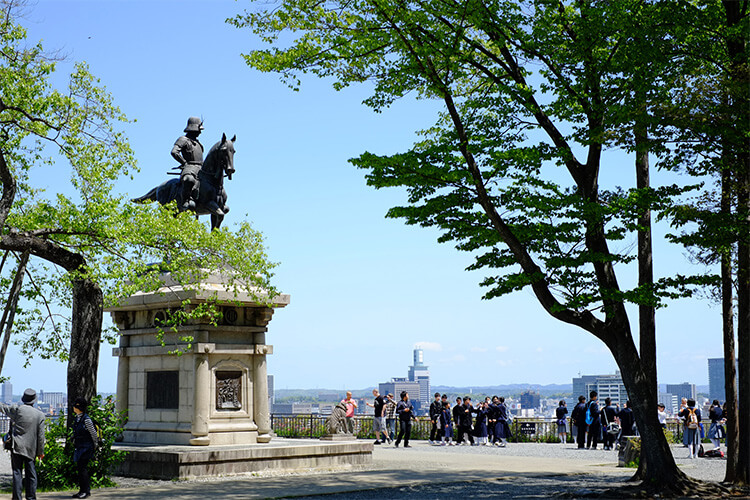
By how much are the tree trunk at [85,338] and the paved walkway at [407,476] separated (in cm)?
219

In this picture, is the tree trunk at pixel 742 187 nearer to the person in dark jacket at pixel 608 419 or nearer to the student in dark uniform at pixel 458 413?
the person in dark jacket at pixel 608 419

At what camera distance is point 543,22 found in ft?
53.9

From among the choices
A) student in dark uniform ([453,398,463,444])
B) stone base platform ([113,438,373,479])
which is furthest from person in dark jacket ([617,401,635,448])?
stone base platform ([113,438,373,479])

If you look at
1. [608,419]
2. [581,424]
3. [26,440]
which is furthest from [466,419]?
[26,440]

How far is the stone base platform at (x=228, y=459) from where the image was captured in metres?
17.4

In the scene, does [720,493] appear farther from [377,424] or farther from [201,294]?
[377,424]

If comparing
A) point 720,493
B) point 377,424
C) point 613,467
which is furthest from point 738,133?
point 377,424

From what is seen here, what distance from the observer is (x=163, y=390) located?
64.9 ft

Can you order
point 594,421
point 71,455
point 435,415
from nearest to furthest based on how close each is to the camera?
point 71,455, point 594,421, point 435,415

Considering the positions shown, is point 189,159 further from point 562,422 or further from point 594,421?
point 562,422

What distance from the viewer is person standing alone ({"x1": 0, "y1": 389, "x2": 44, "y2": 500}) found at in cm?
1349

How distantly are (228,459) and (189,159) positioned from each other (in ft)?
24.0

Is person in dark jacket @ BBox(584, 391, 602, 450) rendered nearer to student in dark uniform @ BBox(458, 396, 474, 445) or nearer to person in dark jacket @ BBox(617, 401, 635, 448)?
person in dark jacket @ BBox(617, 401, 635, 448)

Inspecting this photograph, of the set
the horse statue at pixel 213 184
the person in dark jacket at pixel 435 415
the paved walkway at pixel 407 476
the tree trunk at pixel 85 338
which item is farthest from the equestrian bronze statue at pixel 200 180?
the person in dark jacket at pixel 435 415
